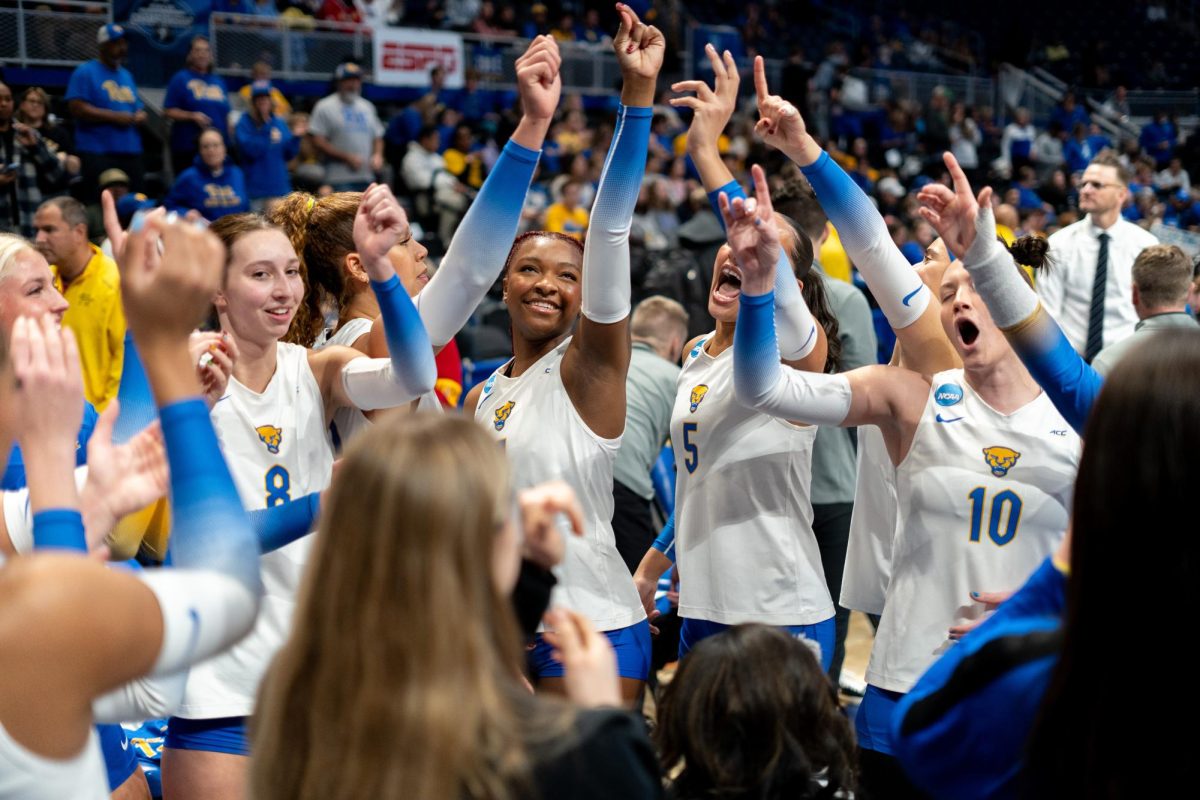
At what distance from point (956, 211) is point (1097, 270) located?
199 inches

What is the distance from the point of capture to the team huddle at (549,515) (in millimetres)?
1378

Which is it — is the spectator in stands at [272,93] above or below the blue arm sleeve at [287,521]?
above

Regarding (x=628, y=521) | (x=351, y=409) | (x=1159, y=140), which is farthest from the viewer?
(x=1159, y=140)

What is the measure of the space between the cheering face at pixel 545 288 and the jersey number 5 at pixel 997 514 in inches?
43.6

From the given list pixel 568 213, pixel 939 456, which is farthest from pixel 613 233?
pixel 568 213

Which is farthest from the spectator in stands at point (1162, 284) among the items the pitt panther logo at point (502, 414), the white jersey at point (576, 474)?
the pitt panther logo at point (502, 414)

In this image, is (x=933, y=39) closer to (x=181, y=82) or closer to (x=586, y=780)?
(x=181, y=82)

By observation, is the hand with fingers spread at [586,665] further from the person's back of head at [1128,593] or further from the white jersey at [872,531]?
the white jersey at [872,531]

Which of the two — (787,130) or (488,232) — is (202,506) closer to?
(488,232)

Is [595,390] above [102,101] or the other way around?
the other way around

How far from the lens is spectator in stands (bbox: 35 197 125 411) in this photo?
19.2ft

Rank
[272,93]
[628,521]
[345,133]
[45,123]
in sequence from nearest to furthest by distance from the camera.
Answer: [628,521] → [45,123] → [272,93] → [345,133]

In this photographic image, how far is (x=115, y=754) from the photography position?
2588 millimetres

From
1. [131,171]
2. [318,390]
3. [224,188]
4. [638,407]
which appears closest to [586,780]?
[318,390]
